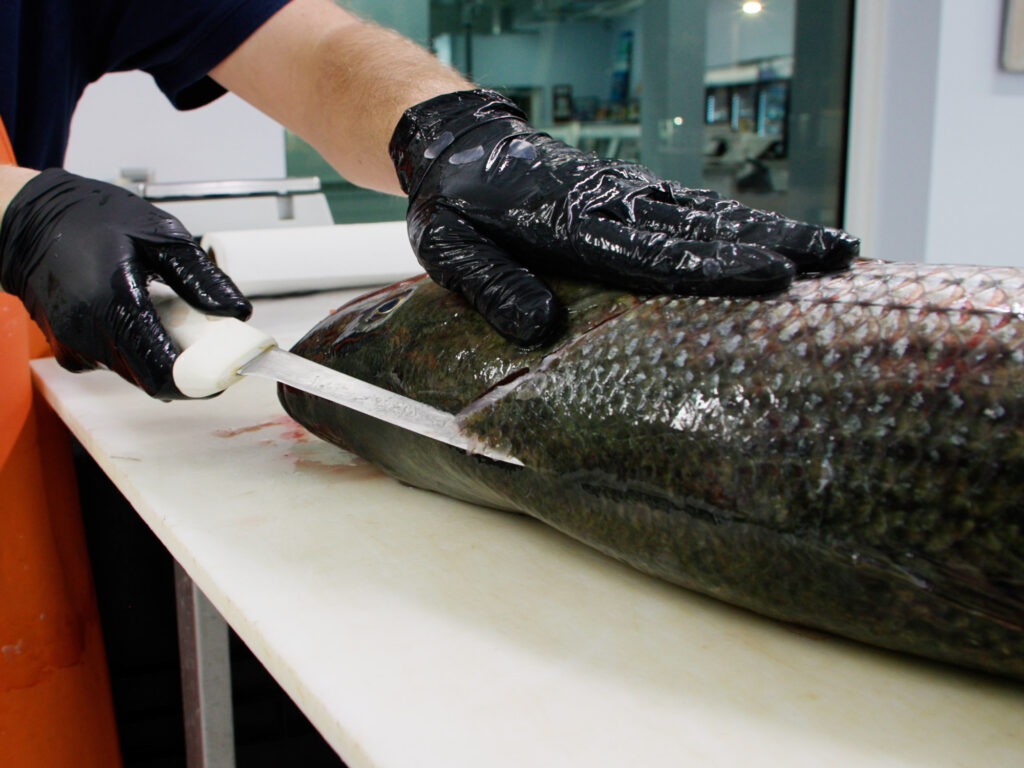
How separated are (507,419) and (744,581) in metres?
0.28

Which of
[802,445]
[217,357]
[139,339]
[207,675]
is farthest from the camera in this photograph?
[207,675]

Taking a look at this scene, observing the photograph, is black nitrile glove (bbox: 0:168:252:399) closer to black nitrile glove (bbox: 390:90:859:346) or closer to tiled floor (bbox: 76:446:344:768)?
black nitrile glove (bbox: 390:90:859:346)

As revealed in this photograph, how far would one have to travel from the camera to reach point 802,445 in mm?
642

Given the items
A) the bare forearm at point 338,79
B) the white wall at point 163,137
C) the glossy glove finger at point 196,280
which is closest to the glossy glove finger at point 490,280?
the glossy glove finger at point 196,280

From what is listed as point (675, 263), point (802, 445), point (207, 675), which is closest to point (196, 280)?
point (207, 675)

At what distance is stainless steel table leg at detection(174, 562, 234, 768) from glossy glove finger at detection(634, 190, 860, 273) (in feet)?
2.58

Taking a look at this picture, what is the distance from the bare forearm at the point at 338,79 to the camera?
1434mm

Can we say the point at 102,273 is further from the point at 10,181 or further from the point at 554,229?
the point at 554,229

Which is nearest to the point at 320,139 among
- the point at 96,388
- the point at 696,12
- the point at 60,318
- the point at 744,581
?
the point at 96,388

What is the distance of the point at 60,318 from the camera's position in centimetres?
107

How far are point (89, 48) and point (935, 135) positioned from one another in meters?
3.62

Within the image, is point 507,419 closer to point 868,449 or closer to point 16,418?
point 868,449

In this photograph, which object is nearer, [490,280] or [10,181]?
[490,280]

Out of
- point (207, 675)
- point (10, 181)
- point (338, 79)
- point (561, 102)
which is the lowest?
point (207, 675)
